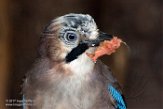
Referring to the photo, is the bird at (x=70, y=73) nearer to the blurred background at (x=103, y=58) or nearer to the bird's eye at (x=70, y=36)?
the bird's eye at (x=70, y=36)

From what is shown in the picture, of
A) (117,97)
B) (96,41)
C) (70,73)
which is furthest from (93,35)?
(117,97)

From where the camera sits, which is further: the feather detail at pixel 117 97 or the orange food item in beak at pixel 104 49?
the feather detail at pixel 117 97

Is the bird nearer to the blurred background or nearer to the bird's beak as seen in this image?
→ the bird's beak

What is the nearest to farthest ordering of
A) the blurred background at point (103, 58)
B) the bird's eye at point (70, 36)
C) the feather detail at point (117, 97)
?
the bird's eye at point (70, 36)
the feather detail at point (117, 97)
the blurred background at point (103, 58)

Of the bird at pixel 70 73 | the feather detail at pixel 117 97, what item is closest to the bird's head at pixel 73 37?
the bird at pixel 70 73

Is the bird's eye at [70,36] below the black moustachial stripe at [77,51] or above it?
above

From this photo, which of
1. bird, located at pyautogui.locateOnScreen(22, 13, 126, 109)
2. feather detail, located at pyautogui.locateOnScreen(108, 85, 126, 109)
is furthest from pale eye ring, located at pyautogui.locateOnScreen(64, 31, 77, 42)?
feather detail, located at pyautogui.locateOnScreen(108, 85, 126, 109)

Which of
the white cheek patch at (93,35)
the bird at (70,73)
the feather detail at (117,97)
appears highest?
the white cheek patch at (93,35)
